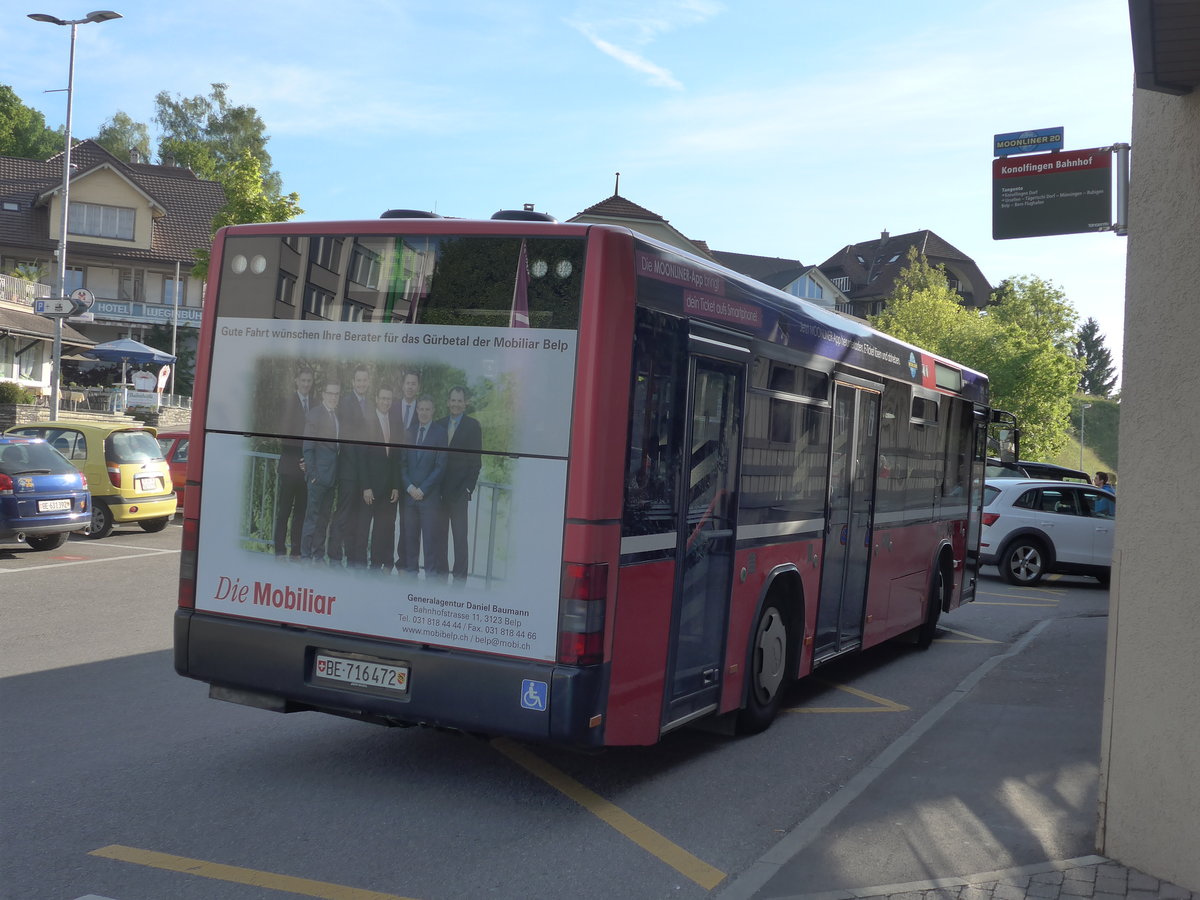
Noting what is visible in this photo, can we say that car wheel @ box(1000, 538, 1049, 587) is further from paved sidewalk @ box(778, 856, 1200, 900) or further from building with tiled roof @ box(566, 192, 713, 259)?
building with tiled roof @ box(566, 192, 713, 259)

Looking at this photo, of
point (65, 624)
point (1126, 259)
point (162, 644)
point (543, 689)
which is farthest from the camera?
point (65, 624)

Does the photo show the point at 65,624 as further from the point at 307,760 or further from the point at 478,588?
the point at 478,588

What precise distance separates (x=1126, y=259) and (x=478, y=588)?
10.3ft

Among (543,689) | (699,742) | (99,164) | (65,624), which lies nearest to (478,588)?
(543,689)

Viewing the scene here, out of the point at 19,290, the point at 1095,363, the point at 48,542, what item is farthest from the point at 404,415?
the point at 1095,363

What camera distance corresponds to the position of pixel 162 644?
10.1 m

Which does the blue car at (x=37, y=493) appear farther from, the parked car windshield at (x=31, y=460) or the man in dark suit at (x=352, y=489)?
the man in dark suit at (x=352, y=489)

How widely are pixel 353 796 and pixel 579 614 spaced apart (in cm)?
154

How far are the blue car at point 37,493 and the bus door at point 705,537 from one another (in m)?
11.7

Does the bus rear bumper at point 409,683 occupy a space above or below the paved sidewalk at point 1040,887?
above

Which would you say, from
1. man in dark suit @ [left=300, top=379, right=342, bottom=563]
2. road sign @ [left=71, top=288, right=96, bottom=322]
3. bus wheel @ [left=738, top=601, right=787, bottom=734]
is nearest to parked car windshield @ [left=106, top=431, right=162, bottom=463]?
road sign @ [left=71, top=288, right=96, bottom=322]

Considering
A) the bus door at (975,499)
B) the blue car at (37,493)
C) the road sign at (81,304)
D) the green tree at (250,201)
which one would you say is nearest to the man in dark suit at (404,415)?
the bus door at (975,499)

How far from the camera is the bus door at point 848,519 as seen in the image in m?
8.81

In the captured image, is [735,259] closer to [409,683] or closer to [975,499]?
[975,499]
